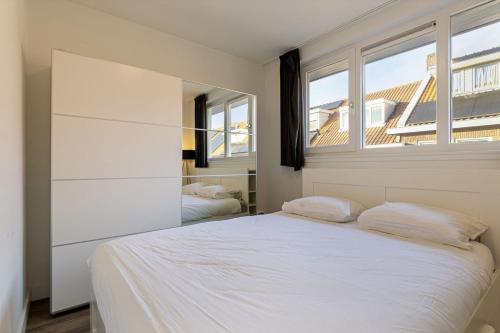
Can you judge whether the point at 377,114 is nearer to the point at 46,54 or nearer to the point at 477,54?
the point at 477,54

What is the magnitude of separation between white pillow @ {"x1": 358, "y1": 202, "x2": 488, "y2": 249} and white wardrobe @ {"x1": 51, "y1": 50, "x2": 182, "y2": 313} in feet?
5.78

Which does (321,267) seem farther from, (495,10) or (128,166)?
(495,10)

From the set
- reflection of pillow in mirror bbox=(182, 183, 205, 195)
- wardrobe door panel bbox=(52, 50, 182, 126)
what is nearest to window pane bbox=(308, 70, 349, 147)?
reflection of pillow in mirror bbox=(182, 183, 205, 195)

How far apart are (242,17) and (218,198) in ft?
6.01

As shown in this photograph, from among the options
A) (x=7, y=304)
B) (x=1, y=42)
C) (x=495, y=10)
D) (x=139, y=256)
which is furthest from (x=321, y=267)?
(x=495, y=10)

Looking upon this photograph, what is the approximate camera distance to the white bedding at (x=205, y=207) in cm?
259

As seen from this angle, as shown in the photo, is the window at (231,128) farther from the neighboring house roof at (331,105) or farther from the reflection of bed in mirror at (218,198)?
the neighboring house roof at (331,105)

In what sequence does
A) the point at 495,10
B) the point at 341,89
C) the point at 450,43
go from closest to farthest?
the point at 495,10, the point at 450,43, the point at 341,89

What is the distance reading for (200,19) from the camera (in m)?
2.53

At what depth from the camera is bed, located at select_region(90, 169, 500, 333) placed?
79cm

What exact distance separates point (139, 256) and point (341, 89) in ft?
8.29

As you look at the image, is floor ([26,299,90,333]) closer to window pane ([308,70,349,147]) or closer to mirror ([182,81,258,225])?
mirror ([182,81,258,225])

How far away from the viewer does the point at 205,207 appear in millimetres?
2748

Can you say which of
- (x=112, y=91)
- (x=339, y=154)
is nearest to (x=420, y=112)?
(x=339, y=154)
